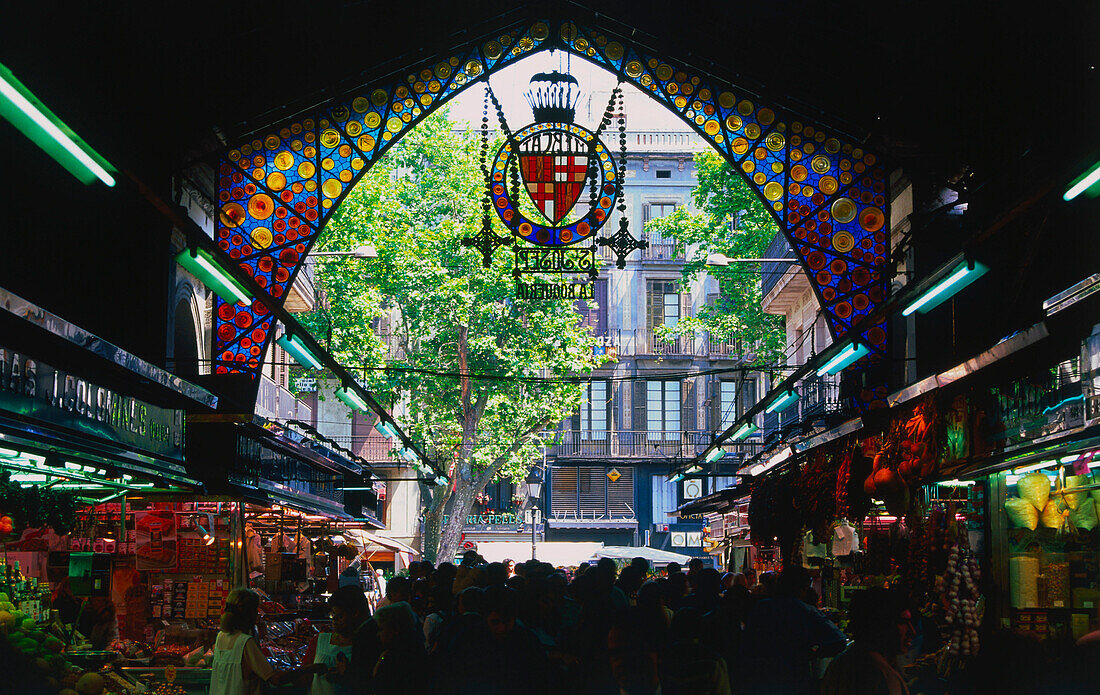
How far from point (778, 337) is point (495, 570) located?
18.1 metres

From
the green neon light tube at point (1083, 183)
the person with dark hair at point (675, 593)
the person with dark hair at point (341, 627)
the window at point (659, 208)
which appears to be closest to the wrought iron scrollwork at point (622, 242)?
the person with dark hair at point (675, 593)

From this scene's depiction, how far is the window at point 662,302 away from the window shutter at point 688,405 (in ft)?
8.45

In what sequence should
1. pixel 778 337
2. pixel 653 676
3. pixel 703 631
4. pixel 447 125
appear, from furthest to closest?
pixel 447 125 → pixel 778 337 → pixel 703 631 → pixel 653 676

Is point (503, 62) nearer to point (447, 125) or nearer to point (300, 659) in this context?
point (300, 659)

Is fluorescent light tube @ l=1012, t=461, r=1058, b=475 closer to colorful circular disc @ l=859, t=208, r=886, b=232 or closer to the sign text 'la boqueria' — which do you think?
colorful circular disc @ l=859, t=208, r=886, b=232

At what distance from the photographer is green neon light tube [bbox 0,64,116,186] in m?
5.03

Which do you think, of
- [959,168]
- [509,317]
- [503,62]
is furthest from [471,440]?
[959,168]

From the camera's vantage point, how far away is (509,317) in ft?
109

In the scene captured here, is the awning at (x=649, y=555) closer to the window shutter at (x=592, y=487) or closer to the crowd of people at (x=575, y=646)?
the window shutter at (x=592, y=487)

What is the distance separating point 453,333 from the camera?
33438mm

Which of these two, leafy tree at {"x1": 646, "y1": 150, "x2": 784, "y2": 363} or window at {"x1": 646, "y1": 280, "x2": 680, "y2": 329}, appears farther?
window at {"x1": 646, "y1": 280, "x2": 680, "y2": 329}

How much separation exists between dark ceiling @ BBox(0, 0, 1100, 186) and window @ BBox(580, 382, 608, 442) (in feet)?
112

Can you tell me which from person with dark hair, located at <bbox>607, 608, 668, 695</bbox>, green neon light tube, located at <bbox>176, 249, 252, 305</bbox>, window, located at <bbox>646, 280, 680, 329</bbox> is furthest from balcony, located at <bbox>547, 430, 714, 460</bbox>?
person with dark hair, located at <bbox>607, 608, 668, 695</bbox>

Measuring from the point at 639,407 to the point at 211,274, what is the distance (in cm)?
3990
